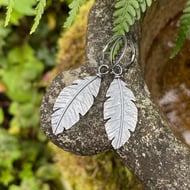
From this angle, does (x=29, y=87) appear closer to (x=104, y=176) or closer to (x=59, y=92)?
(x=104, y=176)

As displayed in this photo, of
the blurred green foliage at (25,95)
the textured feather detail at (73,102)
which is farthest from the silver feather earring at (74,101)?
the blurred green foliage at (25,95)

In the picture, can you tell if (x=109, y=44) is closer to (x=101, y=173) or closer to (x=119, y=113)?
(x=119, y=113)

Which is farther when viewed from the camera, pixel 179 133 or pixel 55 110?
pixel 179 133

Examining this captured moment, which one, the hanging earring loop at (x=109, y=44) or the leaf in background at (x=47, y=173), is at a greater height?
the hanging earring loop at (x=109, y=44)

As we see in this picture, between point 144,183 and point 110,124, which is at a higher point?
point 110,124

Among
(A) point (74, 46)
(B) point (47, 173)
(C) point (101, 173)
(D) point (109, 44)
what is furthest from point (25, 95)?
(D) point (109, 44)

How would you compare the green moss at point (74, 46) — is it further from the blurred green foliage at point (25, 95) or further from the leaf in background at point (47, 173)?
the leaf in background at point (47, 173)

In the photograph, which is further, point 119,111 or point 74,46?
point 74,46

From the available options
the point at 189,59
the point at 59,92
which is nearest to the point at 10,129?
the point at 189,59
